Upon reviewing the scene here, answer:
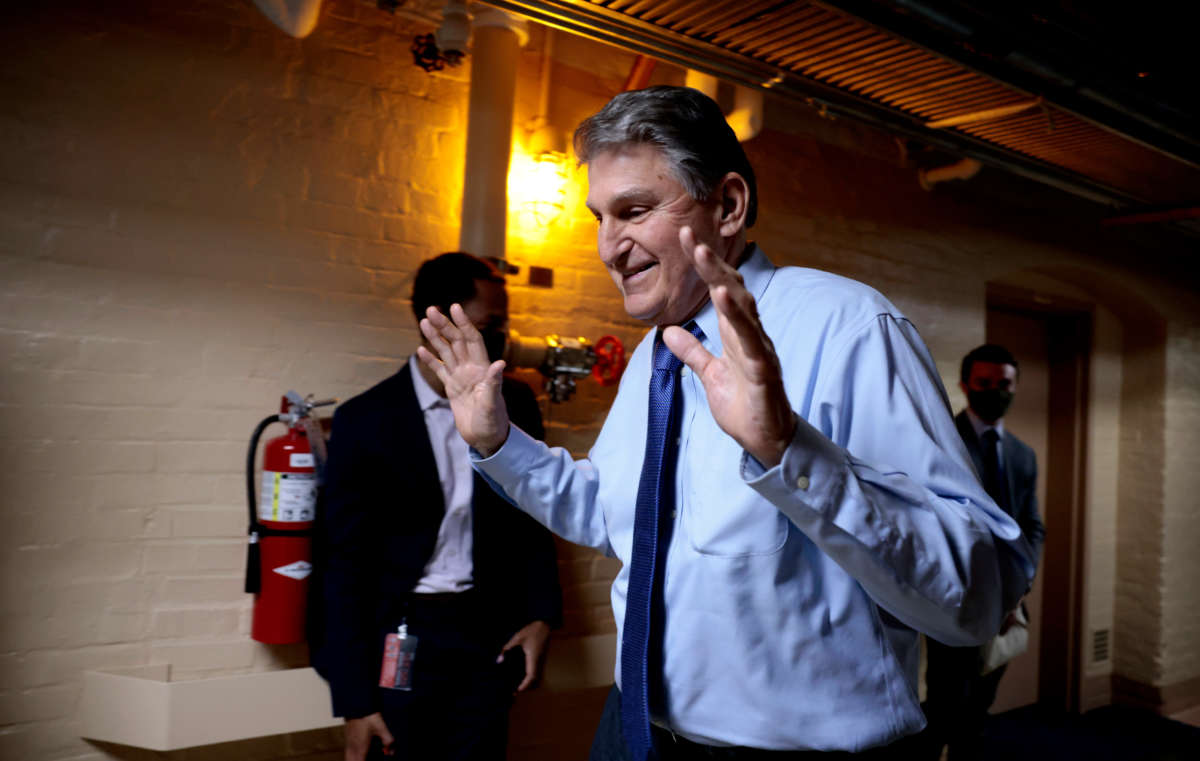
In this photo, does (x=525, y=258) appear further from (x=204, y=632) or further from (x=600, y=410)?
(x=204, y=632)

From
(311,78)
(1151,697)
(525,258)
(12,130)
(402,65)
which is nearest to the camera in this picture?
(12,130)

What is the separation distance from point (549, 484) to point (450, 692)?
3.50 feet

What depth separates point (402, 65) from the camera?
2.49m

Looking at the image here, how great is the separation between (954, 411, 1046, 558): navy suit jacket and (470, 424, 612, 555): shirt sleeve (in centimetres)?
219

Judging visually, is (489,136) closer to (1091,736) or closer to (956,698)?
(956,698)

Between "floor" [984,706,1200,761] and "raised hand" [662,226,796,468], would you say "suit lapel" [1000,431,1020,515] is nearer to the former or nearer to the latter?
"floor" [984,706,1200,761]

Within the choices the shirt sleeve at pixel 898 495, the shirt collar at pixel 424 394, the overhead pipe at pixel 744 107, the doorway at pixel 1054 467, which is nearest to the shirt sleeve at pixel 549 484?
the shirt sleeve at pixel 898 495

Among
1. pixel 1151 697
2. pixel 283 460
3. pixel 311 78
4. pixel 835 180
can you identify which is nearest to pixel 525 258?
pixel 311 78

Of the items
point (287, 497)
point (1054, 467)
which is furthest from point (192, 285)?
point (1054, 467)

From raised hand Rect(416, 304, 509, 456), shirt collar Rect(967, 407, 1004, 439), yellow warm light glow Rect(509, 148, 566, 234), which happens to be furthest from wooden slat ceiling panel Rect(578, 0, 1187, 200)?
raised hand Rect(416, 304, 509, 456)

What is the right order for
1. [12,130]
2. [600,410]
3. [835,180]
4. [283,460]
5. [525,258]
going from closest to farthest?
[12,130] → [283,460] → [525,258] → [600,410] → [835,180]

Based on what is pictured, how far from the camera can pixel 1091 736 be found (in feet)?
14.0

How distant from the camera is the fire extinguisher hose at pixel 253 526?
2.10 metres

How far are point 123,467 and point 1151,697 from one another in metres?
5.46
